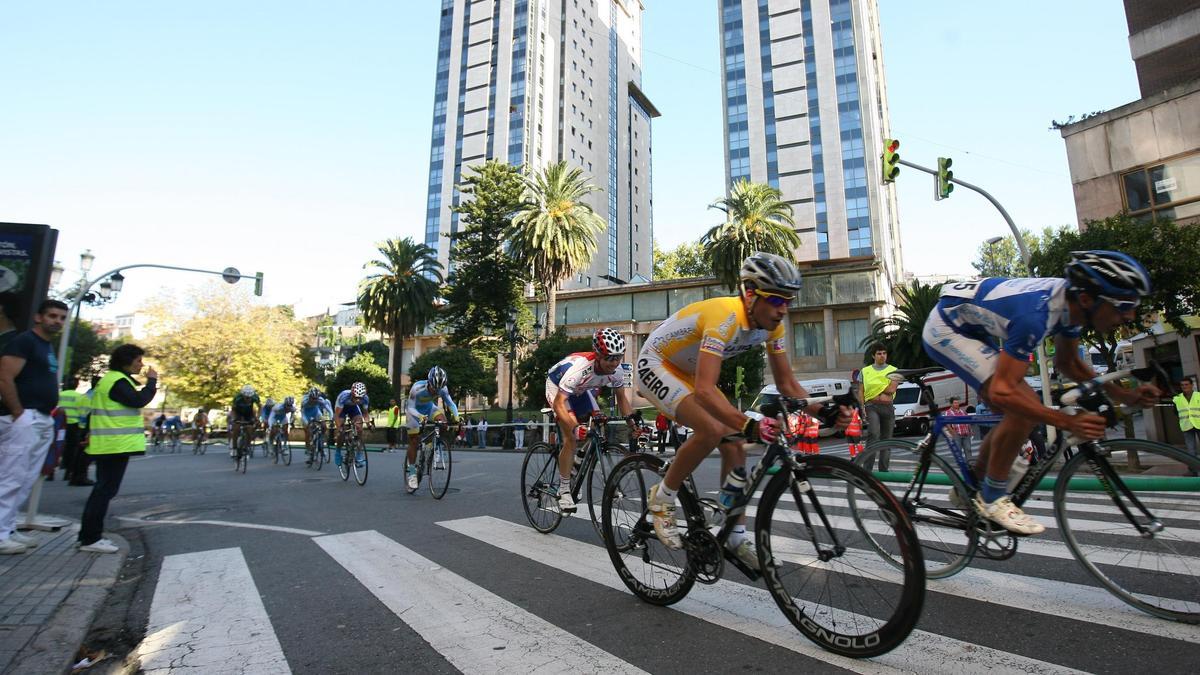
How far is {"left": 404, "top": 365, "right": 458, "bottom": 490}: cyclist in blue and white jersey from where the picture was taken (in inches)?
362

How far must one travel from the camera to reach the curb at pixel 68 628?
9.25 feet

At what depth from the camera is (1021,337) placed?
333 cm

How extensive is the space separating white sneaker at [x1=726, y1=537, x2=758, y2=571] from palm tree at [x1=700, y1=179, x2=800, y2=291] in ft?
133

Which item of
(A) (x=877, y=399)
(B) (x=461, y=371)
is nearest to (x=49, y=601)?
(A) (x=877, y=399)

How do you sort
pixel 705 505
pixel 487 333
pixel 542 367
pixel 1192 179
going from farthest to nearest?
pixel 487 333
pixel 542 367
pixel 1192 179
pixel 705 505

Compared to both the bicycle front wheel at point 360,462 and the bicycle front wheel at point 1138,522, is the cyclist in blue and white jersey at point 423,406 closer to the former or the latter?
the bicycle front wheel at point 360,462

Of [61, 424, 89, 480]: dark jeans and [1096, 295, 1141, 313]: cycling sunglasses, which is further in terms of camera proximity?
[61, 424, 89, 480]: dark jeans

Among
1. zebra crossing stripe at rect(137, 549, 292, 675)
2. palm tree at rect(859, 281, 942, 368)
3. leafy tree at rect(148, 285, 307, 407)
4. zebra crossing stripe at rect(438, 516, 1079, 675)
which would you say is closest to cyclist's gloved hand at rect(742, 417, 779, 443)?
zebra crossing stripe at rect(438, 516, 1079, 675)

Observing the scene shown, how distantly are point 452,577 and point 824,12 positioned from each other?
78.3 meters

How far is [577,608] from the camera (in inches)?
144

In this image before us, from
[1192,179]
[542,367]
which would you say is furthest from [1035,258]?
[542,367]

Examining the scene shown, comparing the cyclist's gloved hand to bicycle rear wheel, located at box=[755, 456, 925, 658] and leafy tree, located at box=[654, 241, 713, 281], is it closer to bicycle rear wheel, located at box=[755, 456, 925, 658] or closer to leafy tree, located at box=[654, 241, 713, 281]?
bicycle rear wheel, located at box=[755, 456, 925, 658]

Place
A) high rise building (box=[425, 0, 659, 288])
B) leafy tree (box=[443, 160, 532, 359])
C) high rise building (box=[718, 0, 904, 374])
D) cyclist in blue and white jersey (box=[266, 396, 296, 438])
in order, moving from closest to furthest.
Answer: cyclist in blue and white jersey (box=[266, 396, 296, 438]), leafy tree (box=[443, 160, 532, 359]), high rise building (box=[718, 0, 904, 374]), high rise building (box=[425, 0, 659, 288])

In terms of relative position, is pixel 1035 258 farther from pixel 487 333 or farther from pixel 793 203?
pixel 793 203
